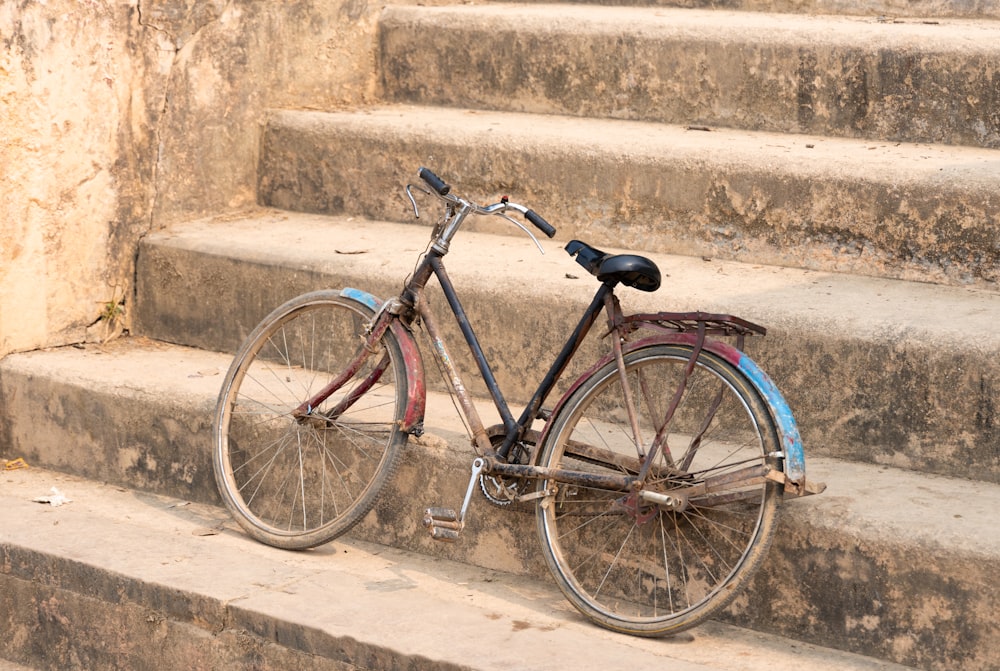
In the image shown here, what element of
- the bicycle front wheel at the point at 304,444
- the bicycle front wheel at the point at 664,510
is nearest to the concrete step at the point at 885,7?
the bicycle front wheel at the point at 664,510

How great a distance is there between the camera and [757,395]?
353 cm

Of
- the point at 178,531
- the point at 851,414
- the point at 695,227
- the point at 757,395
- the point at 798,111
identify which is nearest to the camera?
the point at 757,395

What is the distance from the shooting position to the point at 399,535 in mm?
4391

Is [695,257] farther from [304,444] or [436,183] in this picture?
[304,444]

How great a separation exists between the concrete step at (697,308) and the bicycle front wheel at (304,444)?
424mm

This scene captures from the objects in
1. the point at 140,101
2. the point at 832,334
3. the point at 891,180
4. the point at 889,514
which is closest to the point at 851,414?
A: the point at 832,334

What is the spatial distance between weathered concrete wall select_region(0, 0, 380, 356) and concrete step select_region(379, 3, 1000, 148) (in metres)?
0.66

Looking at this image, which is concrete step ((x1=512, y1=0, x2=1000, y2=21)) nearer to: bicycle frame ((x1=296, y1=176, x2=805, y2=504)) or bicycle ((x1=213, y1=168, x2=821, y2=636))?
bicycle ((x1=213, y1=168, x2=821, y2=636))

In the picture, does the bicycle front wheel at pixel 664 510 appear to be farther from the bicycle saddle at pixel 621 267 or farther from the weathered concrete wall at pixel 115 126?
the weathered concrete wall at pixel 115 126

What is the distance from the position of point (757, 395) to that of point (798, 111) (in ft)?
7.43

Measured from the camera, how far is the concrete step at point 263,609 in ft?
11.7

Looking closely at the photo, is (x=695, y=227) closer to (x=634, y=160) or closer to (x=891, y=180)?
(x=634, y=160)

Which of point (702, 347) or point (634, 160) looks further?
point (634, 160)

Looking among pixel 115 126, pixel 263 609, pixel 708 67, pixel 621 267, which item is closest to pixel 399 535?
pixel 263 609
